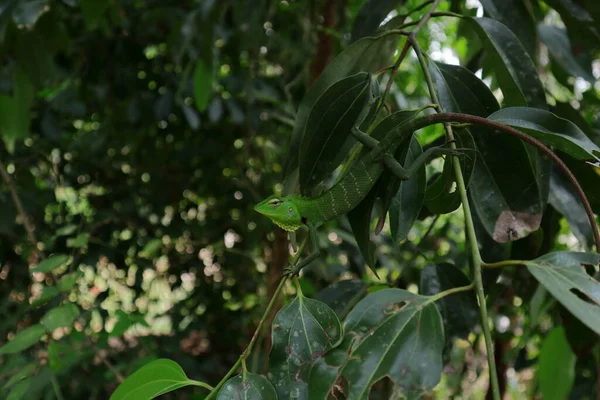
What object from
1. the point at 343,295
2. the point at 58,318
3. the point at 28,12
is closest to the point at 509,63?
the point at 343,295

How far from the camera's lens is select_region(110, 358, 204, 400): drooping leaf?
0.69 m

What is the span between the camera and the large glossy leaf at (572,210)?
1.04 m

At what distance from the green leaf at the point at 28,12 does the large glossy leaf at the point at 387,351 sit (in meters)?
1.29

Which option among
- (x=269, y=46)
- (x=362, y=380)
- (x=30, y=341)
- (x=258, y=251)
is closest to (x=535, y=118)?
(x=362, y=380)

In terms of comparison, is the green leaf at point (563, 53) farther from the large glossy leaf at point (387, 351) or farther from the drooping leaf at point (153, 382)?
Answer: the drooping leaf at point (153, 382)

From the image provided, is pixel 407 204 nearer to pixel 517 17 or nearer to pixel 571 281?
pixel 571 281

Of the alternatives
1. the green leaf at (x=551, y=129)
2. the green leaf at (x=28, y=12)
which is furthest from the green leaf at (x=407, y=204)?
the green leaf at (x=28, y=12)

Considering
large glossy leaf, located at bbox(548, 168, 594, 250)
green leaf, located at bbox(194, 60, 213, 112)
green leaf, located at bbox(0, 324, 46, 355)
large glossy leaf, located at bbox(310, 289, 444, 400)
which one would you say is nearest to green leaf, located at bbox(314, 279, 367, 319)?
large glossy leaf, located at bbox(548, 168, 594, 250)

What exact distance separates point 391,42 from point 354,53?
0.13m

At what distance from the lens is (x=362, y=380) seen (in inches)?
22.7

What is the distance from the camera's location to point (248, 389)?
67 centimetres

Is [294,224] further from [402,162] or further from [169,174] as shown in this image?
[169,174]

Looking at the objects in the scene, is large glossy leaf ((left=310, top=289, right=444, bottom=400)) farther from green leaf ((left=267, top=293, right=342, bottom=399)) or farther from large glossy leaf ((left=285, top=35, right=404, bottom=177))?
large glossy leaf ((left=285, top=35, right=404, bottom=177))

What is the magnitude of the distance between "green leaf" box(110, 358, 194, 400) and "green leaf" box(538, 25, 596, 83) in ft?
3.75
